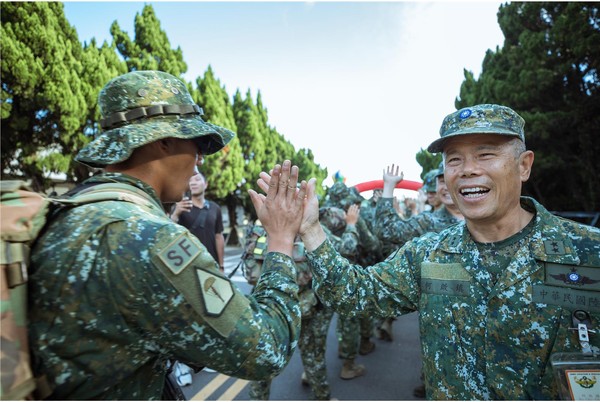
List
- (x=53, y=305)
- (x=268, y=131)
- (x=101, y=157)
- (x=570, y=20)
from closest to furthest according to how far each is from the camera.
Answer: (x=53, y=305)
(x=101, y=157)
(x=570, y=20)
(x=268, y=131)

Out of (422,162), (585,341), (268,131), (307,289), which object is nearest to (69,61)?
(307,289)

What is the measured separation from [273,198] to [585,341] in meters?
1.40

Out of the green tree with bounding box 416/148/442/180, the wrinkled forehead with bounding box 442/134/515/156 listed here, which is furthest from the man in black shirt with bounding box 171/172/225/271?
the green tree with bounding box 416/148/442/180

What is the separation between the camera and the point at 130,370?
1.15m

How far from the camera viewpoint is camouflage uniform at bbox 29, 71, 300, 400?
1053 millimetres

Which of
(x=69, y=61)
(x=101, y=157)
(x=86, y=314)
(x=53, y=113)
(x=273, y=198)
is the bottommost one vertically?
(x=86, y=314)

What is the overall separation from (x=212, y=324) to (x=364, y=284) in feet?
3.27

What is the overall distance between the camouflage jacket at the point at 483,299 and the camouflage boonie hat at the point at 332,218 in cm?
233

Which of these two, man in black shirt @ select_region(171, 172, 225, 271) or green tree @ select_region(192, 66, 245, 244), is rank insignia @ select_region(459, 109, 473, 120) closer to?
man in black shirt @ select_region(171, 172, 225, 271)

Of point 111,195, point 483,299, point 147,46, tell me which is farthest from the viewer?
point 147,46

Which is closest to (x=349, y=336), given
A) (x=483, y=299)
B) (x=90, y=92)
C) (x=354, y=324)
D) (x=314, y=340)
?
(x=354, y=324)

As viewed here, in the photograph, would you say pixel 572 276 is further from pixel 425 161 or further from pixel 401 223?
pixel 425 161

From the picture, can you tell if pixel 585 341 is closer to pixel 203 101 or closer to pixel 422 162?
pixel 203 101

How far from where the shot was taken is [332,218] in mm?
4375
